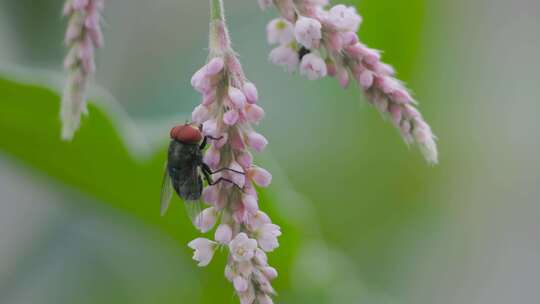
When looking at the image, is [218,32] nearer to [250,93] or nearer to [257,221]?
[250,93]

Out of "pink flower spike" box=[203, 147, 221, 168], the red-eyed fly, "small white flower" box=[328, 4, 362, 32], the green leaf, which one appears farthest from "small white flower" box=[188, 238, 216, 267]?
the green leaf

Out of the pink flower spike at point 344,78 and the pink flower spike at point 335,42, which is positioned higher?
the pink flower spike at point 335,42

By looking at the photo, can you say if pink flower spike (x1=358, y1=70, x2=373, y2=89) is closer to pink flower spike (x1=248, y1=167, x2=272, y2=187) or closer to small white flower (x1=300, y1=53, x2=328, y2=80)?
→ small white flower (x1=300, y1=53, x2=328, y2=80)

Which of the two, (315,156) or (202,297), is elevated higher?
(315,156)

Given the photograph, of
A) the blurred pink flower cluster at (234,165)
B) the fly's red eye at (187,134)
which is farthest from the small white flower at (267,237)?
the fly's red eye at (187,134)

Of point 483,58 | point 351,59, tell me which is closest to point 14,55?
point 483,58

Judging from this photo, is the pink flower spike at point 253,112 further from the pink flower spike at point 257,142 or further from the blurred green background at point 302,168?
the blurred green background at point 302,168

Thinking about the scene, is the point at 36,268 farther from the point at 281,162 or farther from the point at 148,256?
the point at 281,162
